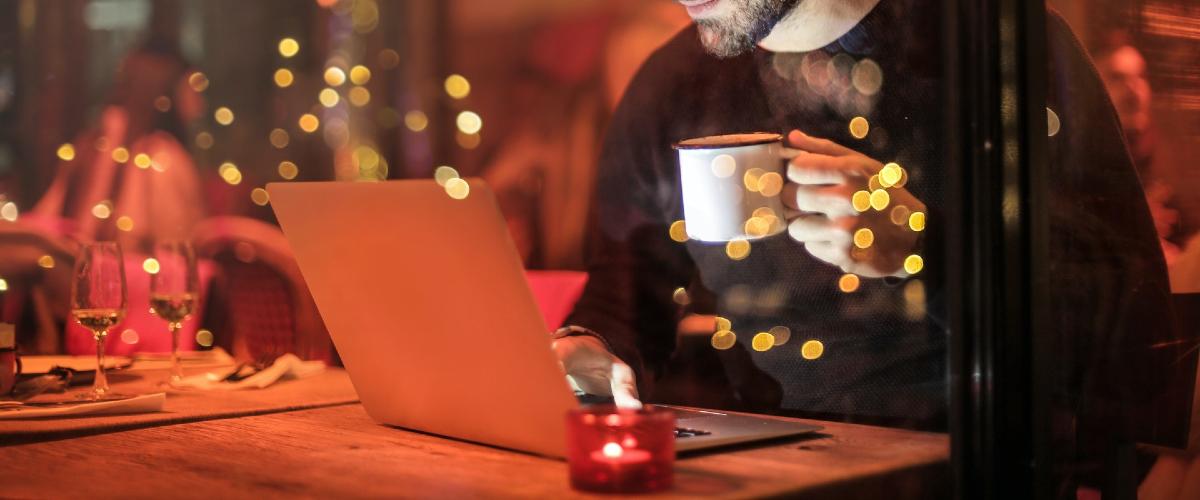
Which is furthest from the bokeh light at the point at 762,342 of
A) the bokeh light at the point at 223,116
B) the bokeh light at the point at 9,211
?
the bokeh light at the point at 9,211

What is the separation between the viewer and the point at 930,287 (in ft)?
4.03

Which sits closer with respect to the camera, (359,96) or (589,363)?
(589,363)

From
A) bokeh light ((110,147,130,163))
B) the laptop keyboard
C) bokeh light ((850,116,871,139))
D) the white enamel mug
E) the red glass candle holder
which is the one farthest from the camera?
bokeh light ((110,147,130,163))

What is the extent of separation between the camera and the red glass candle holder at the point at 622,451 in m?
0.78

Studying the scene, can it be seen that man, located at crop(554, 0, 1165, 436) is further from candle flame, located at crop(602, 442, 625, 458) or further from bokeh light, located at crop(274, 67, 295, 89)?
bokeh light, located at crop(274, 67, 295, 89)

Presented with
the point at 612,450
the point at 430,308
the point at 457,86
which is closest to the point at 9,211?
the point at 457,86

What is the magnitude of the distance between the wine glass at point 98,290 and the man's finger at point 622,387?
72 centimetres

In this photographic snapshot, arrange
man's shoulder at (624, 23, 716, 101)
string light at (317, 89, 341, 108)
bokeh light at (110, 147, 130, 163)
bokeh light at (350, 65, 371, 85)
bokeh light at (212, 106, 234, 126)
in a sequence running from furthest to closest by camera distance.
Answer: bokeh light at (110, 147, 130, 163), bokeh light at (212, 106, 234, 126), string light at (317, 89, 341, 108), bokeh light at (350, 65, 371, 85), man's shoulder at (624, 23, 716, 101)

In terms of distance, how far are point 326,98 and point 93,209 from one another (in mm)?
1022

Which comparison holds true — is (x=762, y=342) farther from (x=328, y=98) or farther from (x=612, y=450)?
(x=328, y=98)

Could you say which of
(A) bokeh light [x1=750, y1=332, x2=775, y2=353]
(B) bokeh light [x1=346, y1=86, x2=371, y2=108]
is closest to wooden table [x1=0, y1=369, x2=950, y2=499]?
(A) bokeh light [x1=750, y1=332, x2=775, y2=353]

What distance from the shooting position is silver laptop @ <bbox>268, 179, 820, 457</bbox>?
0.86 metres

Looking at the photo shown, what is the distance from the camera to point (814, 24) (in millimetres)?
1493

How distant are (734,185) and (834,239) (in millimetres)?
298
